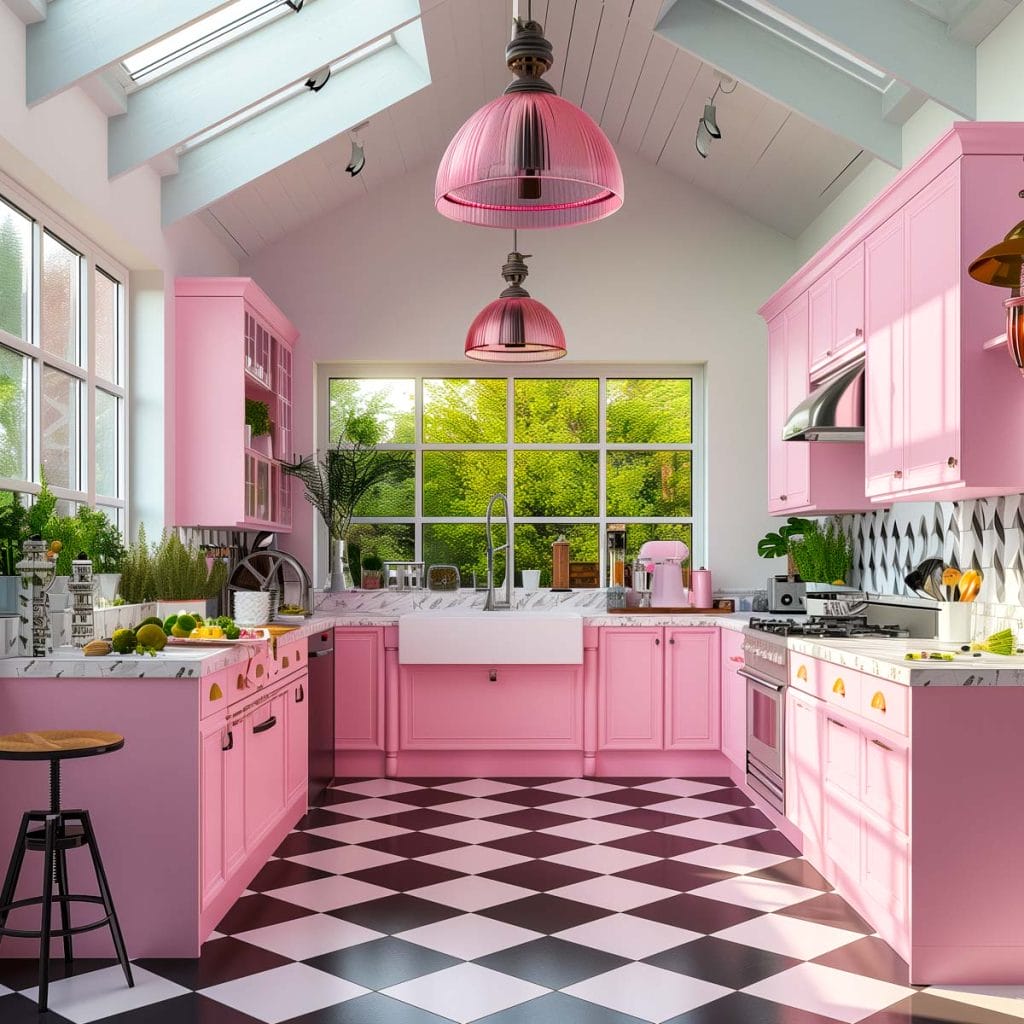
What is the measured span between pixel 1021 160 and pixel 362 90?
3.02m

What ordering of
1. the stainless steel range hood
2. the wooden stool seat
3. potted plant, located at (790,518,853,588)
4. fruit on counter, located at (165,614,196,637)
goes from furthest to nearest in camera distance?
potted plant, located at (790,518,853,588) < the stainless steel range hood < fruit on counter, located at (165,614,196,637) < the wooden stool seat

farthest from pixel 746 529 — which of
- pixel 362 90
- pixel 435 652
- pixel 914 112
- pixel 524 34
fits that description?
pixel 524 34

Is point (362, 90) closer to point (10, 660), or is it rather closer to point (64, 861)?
point (10, 660)

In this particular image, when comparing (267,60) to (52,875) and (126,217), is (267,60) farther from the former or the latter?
(52,875)

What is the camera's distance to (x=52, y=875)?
3016mm

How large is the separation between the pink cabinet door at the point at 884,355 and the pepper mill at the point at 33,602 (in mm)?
2816

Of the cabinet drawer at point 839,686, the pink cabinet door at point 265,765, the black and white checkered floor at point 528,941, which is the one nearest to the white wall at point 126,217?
the pink cabinet door at point 265,765

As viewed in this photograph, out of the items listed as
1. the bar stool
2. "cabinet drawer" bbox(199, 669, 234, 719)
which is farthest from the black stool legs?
"cabinet drawer" bbox(199, 669, 234, 719)

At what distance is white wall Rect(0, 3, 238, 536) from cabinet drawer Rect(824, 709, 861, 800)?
2934mm

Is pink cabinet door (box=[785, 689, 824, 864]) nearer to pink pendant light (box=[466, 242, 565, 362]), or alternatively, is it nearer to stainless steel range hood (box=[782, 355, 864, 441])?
stainless steel range hood (box=[782, 355, 864, 441])

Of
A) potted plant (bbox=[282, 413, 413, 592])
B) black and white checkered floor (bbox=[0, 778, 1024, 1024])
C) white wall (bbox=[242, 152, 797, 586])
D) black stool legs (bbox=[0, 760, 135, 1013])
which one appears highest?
white wall (bbox=[242, 152, 797, 586])

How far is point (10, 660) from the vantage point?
329 centimetres

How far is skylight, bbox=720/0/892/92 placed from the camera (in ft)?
15.6

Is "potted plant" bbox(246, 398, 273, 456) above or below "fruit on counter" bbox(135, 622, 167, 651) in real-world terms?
above
